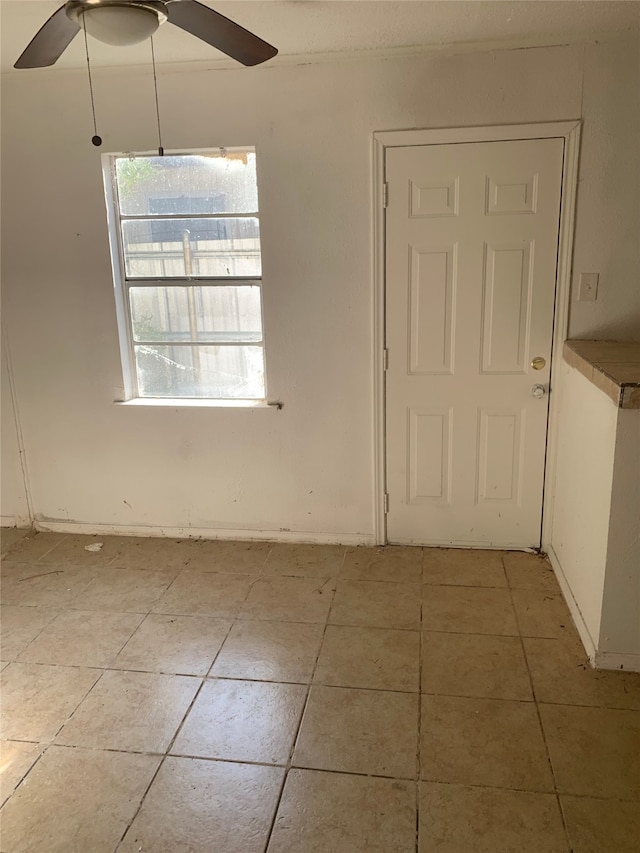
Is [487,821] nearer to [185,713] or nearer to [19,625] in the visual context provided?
[185,713]

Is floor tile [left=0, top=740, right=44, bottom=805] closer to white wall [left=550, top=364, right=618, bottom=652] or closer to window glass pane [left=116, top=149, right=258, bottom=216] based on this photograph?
white wall [left=550, top=364, right=618, bottom=652]

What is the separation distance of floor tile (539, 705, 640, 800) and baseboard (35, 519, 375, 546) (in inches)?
55.2

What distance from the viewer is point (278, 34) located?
248 cm

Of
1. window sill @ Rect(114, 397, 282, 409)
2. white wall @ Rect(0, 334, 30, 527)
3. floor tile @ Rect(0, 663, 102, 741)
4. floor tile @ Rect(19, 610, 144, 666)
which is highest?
window sill @ Rect(114, 397, 282, 409)

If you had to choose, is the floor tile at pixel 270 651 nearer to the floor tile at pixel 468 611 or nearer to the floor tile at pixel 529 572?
the floor tile at pixel 468 611

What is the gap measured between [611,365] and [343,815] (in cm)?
175

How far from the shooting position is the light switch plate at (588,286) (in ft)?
9.04

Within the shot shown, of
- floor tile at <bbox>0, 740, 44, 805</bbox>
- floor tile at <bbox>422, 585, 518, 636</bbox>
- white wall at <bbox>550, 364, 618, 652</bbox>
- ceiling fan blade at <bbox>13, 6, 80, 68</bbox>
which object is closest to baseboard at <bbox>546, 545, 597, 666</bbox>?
white wall at <bbox>550, 364, 618, 652</bbox>

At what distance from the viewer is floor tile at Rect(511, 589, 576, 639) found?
248 centimetres

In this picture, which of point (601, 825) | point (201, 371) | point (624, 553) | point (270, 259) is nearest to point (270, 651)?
point (601, 825)

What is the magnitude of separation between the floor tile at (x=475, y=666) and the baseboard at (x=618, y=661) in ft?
0.90

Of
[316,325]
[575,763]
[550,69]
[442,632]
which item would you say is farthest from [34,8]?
[575,763]

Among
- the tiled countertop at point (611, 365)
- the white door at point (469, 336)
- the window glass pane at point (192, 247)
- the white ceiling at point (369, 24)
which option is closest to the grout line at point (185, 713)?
the white door at point (469, 336)

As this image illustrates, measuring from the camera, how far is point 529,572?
294 cm
